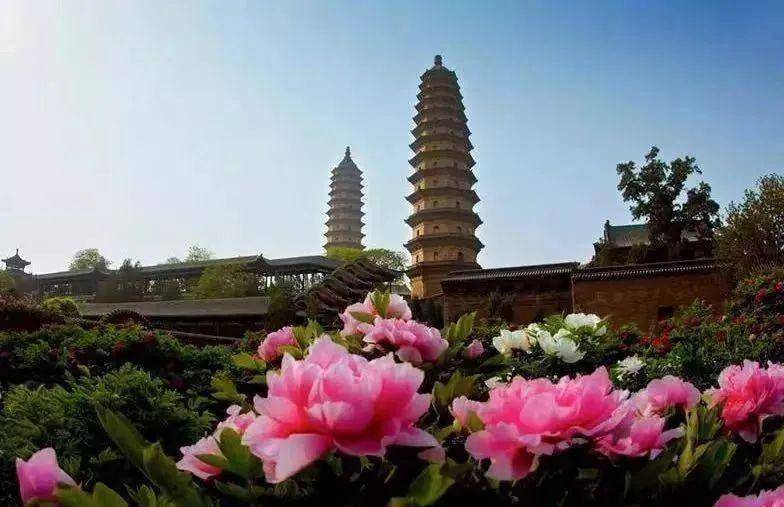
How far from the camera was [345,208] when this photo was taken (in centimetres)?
6625

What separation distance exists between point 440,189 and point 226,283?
1439 cm

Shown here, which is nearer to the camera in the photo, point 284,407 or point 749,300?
point 284,407

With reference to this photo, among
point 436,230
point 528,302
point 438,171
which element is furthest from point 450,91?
point 528,302

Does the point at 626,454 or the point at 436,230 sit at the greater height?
the point at 436,230

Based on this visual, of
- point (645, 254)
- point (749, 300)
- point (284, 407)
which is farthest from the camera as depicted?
point (645, 254)

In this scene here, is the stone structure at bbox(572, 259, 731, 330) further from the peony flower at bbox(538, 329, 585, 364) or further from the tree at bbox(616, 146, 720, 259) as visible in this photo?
the peony flower at bbox(538, 329, 585, 364)

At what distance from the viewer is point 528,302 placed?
85.1 ft

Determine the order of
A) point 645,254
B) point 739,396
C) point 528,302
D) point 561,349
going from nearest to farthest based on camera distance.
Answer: point 739,396 → point 561,349 → point 528,302 → point 645,254

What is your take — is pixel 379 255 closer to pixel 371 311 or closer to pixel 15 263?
pixel 15 263

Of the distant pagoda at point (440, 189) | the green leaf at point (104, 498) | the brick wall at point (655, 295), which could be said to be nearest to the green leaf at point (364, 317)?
the green leaf at point (104, 498)

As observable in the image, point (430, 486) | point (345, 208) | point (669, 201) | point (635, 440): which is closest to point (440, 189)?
point (669, 201)

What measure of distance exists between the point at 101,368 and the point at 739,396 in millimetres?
7195

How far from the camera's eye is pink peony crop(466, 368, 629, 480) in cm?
103

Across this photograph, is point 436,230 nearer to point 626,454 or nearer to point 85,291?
point 85,291
